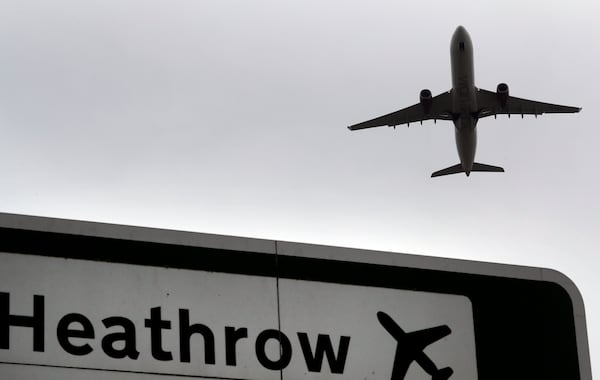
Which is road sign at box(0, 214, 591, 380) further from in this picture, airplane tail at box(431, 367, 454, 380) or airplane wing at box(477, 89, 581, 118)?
airplane wing at box(477, 89, 581, 118)

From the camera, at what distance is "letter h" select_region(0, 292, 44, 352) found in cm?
670

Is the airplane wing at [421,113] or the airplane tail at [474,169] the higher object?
the airplane wing at [421,113]

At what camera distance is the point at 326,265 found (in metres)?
7.93

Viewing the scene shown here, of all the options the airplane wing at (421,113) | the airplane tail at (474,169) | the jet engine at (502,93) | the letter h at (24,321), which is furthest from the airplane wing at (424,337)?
the airplane tail at (474,169)

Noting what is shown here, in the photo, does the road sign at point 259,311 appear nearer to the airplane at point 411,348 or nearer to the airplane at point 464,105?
the airplane at point 411,348

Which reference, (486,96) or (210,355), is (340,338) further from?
(486,96)

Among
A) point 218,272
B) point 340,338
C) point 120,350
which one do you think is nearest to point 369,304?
point 340,338

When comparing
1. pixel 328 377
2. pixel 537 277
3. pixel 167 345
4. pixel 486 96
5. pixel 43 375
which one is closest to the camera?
pixel 43 375

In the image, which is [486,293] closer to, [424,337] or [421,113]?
[424,337]

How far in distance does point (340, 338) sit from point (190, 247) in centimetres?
118

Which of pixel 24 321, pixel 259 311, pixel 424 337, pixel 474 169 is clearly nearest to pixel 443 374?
pixel 424 337

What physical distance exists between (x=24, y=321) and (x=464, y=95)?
1979 inches

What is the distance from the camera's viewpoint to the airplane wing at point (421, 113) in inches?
2285

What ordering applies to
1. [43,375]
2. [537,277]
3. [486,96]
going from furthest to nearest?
[486,96] < [537,277] < [43,375]
